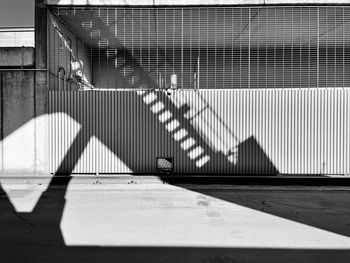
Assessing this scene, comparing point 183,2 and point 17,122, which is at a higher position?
point 183,2

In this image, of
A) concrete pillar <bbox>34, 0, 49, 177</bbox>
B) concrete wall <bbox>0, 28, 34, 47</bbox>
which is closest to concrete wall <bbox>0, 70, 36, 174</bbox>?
concrete pillar <bbox>34, 0, 49, 177</bbox>

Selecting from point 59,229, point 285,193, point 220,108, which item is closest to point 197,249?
point 59,229

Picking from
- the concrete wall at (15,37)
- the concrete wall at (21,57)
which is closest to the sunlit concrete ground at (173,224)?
the concrete wall at (21,57)

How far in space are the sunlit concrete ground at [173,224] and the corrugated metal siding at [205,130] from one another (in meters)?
1.64

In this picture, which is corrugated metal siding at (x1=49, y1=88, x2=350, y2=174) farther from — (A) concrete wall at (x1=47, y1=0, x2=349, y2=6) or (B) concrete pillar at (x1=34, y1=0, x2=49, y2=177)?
(A) concrete wall at (x1=47, y1=0, x2=349, y2=6)

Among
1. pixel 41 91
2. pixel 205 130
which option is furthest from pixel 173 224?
pixel 41 91

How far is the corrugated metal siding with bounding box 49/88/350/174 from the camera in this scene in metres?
11.9

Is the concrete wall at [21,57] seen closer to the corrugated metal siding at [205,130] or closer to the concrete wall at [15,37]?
the corrugated metal siding at [205,130]

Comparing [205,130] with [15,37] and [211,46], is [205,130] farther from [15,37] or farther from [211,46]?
[15,37]

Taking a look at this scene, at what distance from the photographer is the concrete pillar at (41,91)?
11.9m

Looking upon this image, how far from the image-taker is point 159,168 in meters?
12.0

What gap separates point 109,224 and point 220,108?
6.99m

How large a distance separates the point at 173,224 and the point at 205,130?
19.5 feet

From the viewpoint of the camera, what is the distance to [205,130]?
12062 mm
